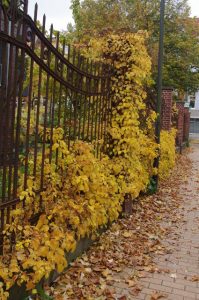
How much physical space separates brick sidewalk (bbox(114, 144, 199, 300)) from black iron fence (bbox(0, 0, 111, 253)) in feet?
5.12

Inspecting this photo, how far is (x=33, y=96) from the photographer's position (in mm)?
3928

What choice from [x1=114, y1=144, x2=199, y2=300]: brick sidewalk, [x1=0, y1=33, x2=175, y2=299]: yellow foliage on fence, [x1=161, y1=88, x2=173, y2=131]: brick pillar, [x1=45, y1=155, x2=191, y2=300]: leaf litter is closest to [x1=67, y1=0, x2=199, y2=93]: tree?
[x1=161, y1=88, x2=173, y2=131]: brick pillar

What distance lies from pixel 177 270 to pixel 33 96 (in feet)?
8.50

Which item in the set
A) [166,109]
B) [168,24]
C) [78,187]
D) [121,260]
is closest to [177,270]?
[121,260]

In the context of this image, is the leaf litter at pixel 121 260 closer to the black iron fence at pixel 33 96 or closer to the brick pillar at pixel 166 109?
the black iron fence at pixel 33 96

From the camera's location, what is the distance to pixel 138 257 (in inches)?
189

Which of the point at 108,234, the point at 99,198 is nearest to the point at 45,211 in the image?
the point at 99,198

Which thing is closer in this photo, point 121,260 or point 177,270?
point 177,270

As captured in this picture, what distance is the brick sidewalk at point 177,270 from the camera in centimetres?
391

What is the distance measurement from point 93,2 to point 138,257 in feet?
69.4

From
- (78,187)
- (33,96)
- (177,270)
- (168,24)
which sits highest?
(168,24)

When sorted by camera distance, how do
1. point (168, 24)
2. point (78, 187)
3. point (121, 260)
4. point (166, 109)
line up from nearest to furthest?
point (78, 187)
point (121, 260)
point (166, 109)
point (168, 24)

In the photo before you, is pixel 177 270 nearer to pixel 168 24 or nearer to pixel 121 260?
pixel 121 260

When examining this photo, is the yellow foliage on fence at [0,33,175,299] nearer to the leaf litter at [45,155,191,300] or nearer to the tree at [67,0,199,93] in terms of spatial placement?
the leaf litter at [45,155,191,300]
